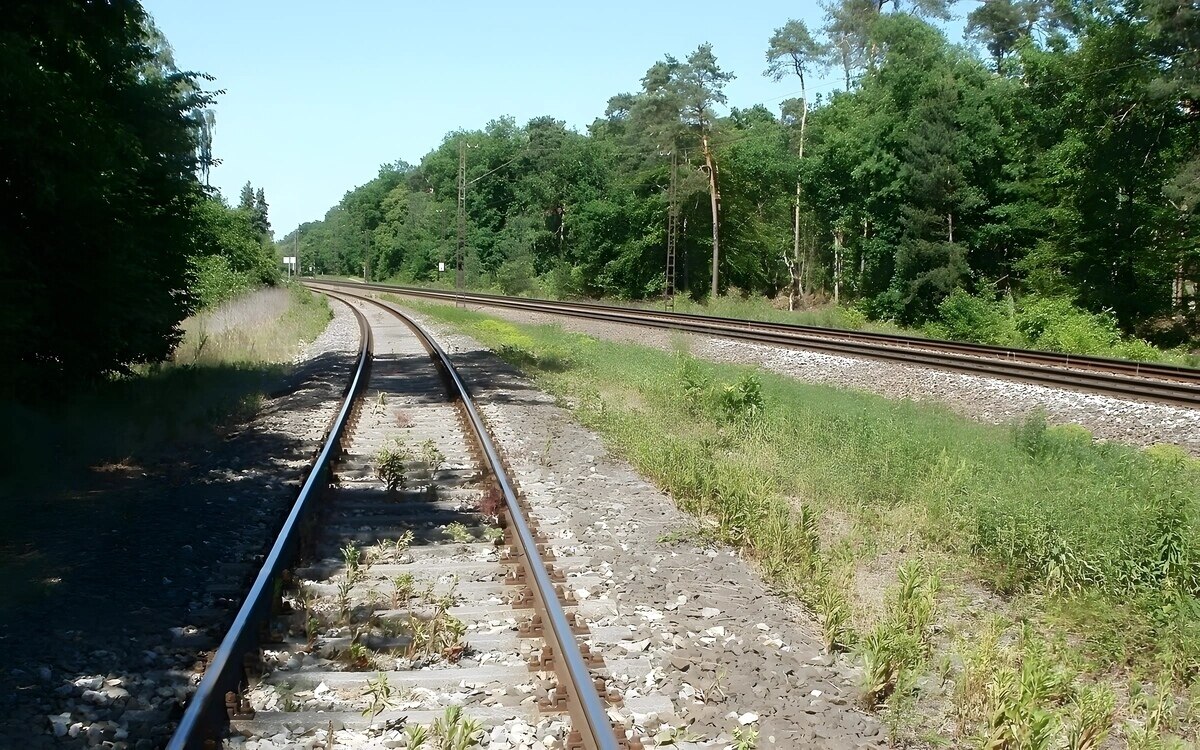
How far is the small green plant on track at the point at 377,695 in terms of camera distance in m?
4.40

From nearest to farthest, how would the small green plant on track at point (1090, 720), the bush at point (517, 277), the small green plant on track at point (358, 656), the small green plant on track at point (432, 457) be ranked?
the small green plant on track at point (1090, 720) < the small green plant on track at point (358, 656) < the small green plant on track at point (432, 457) < the bush at point (517, 277)

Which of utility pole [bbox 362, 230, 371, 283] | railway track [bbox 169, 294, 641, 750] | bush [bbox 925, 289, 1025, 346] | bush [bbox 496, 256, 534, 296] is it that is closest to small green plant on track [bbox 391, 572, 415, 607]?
railway track [bbox 169, 294, 641, 750]

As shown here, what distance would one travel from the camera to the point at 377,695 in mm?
4516

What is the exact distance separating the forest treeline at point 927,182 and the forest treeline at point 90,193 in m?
28.8

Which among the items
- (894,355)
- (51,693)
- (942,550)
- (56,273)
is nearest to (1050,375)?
(894,355)

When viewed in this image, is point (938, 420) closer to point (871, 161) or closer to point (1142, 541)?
point (1142, 541)

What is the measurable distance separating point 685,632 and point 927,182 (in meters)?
42.8

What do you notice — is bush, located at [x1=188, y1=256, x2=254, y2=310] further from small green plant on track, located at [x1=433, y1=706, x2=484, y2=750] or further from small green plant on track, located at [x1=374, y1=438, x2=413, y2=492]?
small green plant on track, located at [x1=433, y1=706, x2=484, y2=750]

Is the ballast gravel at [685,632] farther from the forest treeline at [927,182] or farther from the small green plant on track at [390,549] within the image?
the forest treeline at [927,182]

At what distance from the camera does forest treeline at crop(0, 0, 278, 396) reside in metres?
9.28

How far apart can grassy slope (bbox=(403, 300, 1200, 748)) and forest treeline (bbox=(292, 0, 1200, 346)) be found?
2522cm

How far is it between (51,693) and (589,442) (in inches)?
311

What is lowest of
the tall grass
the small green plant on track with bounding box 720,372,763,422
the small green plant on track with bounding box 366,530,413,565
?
the small green plant on track with bounding box 366,530,413,565

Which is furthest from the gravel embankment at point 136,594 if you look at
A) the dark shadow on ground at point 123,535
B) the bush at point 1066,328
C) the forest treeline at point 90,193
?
the bush at point 1066,328
